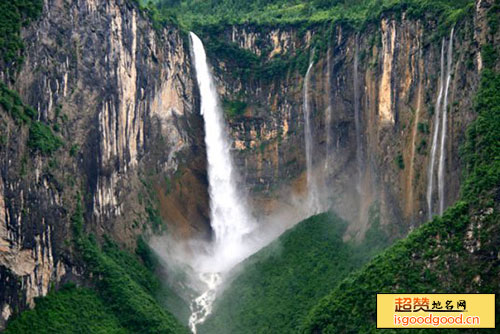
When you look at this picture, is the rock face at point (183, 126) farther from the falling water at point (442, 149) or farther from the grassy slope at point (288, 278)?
the grassy slope at point (288, 278)

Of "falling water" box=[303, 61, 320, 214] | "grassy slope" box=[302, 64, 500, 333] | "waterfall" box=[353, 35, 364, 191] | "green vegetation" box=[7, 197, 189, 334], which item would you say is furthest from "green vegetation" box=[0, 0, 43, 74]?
"grassy slope" box=[302, 64, 500, 333]

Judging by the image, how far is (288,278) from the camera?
4688 centimetres

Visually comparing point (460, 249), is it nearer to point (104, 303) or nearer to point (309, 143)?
point (104, 303)

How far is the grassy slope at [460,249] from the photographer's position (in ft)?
117

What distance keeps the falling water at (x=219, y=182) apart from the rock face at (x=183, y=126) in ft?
2.00

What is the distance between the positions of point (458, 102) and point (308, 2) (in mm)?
21880

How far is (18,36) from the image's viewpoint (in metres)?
42.0

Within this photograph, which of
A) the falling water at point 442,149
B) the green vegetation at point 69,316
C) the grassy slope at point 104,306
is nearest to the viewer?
the green vegetation at point 69,316

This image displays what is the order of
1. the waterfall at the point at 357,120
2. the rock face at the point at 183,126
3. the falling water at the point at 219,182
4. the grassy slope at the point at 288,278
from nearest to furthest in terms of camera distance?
the rock face at the point at 183,126 < the grassy slope at the point at 288,278 < the waterfall at the point at 357,120 < the falling water at the point at 219,182

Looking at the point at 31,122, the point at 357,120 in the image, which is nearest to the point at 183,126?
the point at 357,120

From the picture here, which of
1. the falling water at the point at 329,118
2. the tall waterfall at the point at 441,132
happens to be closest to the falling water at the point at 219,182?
the falling water at the point at 329,118

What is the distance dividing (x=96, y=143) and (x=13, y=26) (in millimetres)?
6647

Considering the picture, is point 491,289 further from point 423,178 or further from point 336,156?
point 336,156

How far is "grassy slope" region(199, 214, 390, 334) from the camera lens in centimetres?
4453
